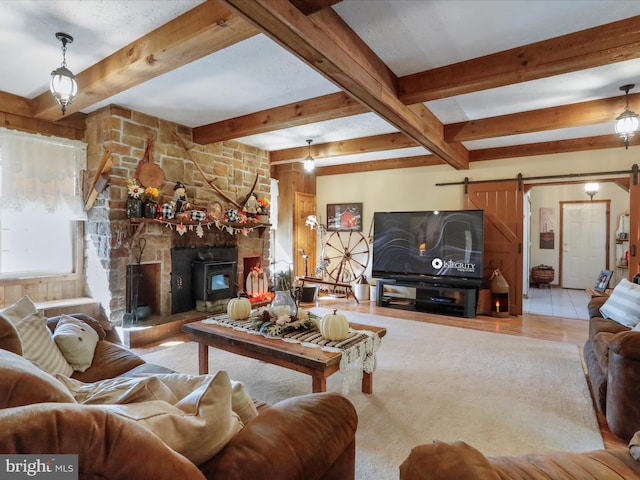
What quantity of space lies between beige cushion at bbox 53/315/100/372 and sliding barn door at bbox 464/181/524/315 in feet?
18.2

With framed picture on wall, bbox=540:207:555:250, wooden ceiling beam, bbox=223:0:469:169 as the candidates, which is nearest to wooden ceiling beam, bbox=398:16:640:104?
wooden ceiling beam, bbox=223:0:469:169

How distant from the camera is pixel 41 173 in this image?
12.5 ft

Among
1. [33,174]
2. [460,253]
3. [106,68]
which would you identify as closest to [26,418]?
[106,68]

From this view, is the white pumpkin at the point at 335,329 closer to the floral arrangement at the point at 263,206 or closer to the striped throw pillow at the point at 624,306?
the striped throw pillow at the point at 624,306

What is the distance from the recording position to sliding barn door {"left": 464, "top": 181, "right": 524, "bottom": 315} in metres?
5.53

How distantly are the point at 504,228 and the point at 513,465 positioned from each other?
5280 millimetres

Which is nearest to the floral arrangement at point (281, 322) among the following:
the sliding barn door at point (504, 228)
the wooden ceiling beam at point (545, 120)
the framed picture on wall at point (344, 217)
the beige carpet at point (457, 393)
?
the beige carpet at point (457, 393)

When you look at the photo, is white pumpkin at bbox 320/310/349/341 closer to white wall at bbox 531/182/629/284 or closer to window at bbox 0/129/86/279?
window at bbox 0/129/86/279

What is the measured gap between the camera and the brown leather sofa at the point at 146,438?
0.62 meters

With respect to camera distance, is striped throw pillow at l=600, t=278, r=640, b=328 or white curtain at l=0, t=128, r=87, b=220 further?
white curtain at l=0, t=128, r=87, b=220

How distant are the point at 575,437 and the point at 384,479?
1.33 metres

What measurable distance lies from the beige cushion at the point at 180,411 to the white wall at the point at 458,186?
5864 millimetres

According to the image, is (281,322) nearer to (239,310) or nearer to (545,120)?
(239,310)

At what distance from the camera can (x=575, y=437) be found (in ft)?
7.13
